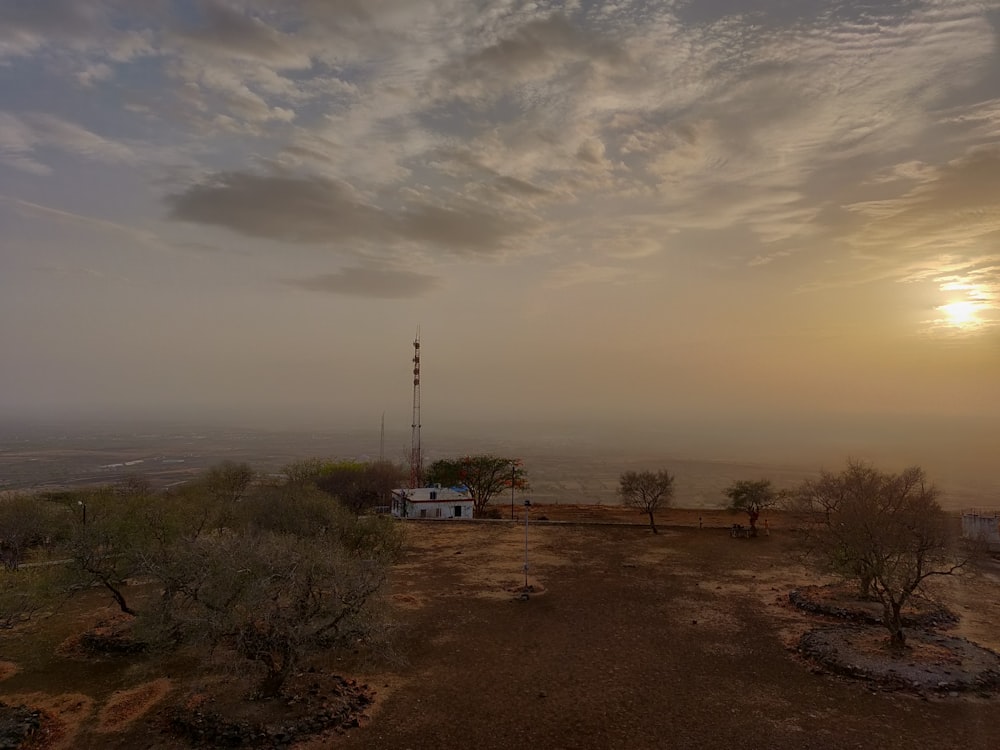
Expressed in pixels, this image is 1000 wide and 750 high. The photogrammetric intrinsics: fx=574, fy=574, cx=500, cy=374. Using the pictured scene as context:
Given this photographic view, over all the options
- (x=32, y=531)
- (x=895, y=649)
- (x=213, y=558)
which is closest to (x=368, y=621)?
(x=213, y=558)

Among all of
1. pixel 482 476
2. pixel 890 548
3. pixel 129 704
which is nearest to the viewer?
pixel 129 704

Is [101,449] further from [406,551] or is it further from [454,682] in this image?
[454,682]

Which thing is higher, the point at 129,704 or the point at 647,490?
the point at 647,490

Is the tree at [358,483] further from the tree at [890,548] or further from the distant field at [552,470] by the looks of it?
the tree at [890,548]

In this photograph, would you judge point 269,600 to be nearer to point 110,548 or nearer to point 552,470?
point 110,548

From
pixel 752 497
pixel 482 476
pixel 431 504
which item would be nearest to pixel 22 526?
pixel 431 504

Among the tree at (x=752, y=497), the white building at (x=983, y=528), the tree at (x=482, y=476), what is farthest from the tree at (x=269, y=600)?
the white building at (x=983, y=528)

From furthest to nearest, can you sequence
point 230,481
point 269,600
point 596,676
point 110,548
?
point 230,481 → point 110,548 → point 596,676 → point 269,600
